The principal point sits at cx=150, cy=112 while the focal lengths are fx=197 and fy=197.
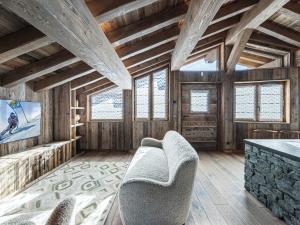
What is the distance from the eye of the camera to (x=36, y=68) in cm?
315

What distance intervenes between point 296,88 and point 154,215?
5.22 metres

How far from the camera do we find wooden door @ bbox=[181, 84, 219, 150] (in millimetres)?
5977

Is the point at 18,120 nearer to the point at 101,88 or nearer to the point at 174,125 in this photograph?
the point at 101,88

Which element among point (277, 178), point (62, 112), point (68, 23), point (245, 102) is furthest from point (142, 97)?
point (68, 23)

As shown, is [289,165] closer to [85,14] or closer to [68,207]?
[68,207]

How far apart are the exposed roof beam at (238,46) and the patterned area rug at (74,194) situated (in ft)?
12.3

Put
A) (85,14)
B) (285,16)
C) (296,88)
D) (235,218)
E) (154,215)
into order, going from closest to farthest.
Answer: (85,14)
(154,215)
(235,218)
(285,16)
(296,88)

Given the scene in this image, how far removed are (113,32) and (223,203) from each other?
2.87m

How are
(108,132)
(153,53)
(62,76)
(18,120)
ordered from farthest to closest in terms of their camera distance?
(108,132), (153,53), (62,76), (18,120)

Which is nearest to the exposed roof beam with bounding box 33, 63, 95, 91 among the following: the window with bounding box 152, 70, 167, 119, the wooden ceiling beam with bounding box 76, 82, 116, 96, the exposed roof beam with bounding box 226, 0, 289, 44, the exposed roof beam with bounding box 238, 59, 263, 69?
the wooden ceiling beam with bounding box 76, 82, 116, 96

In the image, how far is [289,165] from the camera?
6.81 ft

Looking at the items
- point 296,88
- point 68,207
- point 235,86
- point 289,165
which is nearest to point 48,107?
point 68,207

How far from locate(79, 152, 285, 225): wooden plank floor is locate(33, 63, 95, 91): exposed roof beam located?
2.57m

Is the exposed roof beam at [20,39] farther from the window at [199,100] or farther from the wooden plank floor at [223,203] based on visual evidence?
the window at [199,100]
